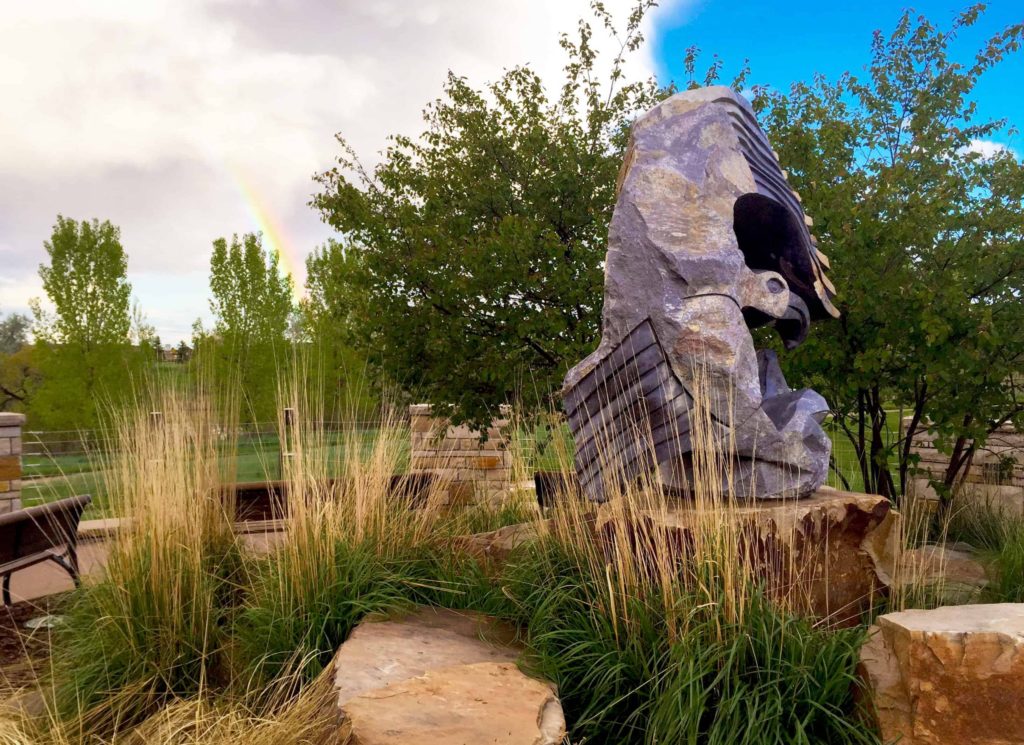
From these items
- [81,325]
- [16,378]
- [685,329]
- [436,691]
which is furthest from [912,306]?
[16,378]

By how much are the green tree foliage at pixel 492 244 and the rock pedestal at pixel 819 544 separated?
2791mm

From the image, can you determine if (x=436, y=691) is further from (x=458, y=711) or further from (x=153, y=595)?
(x=153, y=595)

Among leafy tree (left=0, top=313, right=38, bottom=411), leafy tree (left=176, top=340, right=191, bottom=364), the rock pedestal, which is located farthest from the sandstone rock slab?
leafy tree (left=0, top=313, right=38, bottom=411)

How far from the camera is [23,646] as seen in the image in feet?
10.8

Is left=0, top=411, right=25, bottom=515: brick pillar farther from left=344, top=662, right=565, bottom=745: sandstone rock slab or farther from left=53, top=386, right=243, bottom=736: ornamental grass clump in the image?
left=344, top=662, right=565, bottom=745: sandstone rock slab

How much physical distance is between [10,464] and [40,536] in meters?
2.77

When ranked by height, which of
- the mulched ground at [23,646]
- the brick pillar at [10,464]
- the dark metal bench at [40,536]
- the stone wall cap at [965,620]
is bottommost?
the mulched ground at [23,646]

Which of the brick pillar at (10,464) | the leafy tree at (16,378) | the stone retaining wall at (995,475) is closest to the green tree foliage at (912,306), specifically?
the stone retaining wall at (995,475)

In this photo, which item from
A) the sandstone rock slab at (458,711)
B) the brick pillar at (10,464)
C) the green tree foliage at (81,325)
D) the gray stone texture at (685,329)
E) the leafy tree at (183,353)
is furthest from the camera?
the green tree foliage at (81,325)

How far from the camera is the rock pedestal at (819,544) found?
3.02 meters

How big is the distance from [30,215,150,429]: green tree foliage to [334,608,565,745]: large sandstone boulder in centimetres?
1281

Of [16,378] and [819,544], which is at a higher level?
[16,378]

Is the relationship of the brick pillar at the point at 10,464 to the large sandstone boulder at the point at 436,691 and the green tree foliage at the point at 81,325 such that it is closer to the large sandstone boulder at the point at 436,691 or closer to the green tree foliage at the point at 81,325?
the large sandstone boulder at the point at 436,691

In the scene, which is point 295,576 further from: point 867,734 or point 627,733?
point 867,734
